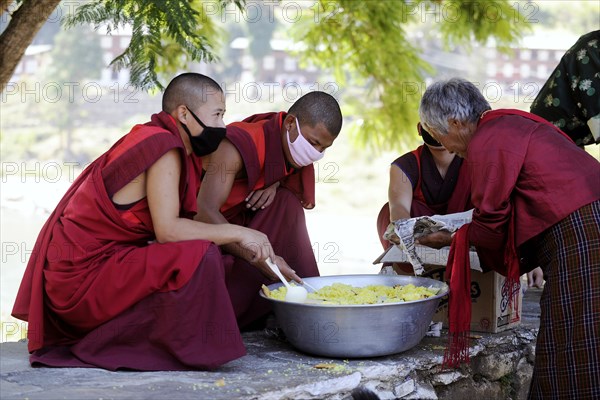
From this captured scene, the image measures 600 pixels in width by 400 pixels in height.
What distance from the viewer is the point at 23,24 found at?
180 inches

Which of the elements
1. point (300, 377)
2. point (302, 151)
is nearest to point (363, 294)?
point (300, 377)

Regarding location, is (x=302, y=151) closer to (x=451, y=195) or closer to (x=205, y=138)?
(x=205, y=138)

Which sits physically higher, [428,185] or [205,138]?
[205,138]

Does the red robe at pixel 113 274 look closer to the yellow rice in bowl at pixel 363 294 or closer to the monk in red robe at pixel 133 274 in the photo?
the monk in red robe at pixel 133 274

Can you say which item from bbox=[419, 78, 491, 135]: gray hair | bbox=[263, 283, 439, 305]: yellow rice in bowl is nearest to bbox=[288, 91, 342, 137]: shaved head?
bbox=[419, 78, 491, 135]: gray hair

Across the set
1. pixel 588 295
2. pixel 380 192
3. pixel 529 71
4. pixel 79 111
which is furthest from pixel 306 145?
pixel 529 71

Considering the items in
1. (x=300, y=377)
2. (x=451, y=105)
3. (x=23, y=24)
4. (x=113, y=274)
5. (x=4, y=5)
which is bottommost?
(x=300, y=377)

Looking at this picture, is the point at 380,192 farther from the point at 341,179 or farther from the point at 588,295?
the point at 588,295

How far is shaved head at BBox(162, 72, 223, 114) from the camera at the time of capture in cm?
345

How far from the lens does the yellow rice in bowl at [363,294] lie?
10.9 feet

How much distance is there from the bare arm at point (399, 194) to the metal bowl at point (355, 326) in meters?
0.91

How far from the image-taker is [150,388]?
281cm

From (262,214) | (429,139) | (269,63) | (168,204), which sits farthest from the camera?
(269,63)

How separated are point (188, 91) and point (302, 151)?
729mm
